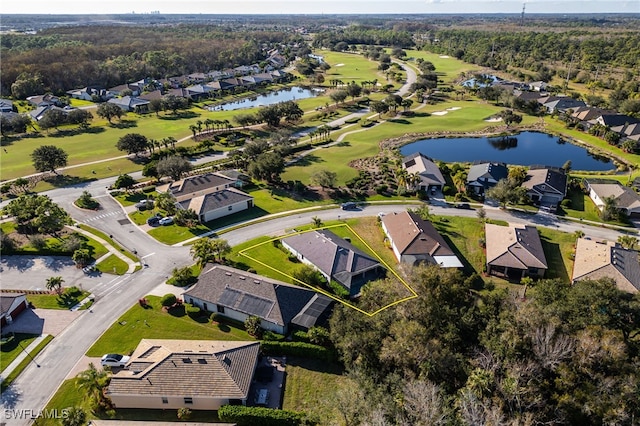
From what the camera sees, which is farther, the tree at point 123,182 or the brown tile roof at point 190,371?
the tree at point 123,182

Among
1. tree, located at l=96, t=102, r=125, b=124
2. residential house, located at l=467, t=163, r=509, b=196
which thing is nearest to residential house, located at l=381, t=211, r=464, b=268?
residential house, located at l=467, t=163, r=509, b=196

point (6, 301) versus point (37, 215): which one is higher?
point (37, 215)

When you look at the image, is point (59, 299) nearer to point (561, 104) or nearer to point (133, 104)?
point (133, 104)

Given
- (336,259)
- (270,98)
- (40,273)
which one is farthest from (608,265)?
(270,98)

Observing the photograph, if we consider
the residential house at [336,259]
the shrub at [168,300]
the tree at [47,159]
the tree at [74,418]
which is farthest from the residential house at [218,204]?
the tree at [74,418]

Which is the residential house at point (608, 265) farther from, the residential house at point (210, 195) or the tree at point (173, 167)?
the tree at point (173, 167)

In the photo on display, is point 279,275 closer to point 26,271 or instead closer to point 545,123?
point 26,271
